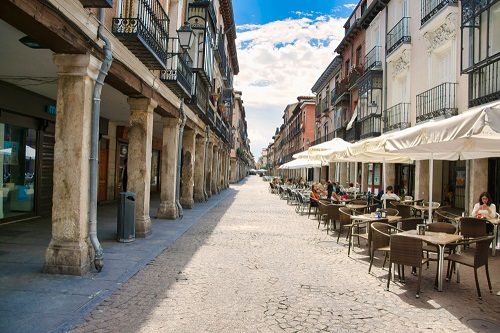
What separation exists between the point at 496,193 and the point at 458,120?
781cm

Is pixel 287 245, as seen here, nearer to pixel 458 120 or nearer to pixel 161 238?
pixel 161 238

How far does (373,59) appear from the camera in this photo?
2098cm

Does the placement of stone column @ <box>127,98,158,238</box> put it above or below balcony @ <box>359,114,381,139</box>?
below

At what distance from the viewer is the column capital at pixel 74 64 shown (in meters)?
5.55

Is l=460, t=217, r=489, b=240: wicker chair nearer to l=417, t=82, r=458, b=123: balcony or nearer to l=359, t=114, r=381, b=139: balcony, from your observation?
l=417, t=82, r=458, b=123: balcony

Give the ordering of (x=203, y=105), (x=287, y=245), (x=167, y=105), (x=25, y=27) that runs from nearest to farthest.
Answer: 1. (x=25, y=27)
2. (x=287, y=245)
3. (x=167, y=105)
4. (x=203, y=105)

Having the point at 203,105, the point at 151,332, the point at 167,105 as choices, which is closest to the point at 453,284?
the point at 151,332

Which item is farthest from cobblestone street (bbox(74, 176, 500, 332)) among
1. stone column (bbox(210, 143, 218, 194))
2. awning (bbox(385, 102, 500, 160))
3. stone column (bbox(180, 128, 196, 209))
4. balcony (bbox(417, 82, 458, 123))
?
stone column (bbox(210, 143, 218, 194))

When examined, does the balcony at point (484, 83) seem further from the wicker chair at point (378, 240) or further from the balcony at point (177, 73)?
the balcony at point (177, 73)

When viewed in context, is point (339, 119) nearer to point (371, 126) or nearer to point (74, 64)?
point (371, 126)

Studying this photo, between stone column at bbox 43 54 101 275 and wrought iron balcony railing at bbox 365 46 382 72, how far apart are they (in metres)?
17.3

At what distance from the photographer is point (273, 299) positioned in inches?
196

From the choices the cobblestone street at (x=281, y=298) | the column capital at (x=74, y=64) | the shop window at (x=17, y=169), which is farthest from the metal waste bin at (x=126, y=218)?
the shop window at (x=17, y=169)

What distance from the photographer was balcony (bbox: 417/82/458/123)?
12648 mm
